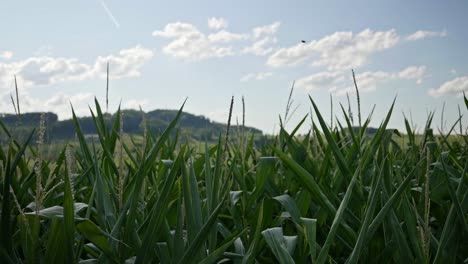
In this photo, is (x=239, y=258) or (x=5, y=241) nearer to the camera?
(x=5, y=241)

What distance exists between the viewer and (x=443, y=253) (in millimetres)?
1525

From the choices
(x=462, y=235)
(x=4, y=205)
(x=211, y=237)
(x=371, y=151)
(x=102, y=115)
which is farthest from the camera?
(x=102, y=115)

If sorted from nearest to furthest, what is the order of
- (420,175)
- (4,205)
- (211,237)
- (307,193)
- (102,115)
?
1. (4,205)
2. (211,237)
3. (307,193)
4. (102,115)
5. (420,175)

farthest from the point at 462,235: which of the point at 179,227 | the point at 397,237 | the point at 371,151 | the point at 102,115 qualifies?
the point at 102,115

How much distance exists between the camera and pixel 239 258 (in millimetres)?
1470

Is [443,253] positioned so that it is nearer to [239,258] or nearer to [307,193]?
A: [307,193]

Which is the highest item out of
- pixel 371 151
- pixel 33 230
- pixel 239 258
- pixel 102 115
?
pixel 102 115

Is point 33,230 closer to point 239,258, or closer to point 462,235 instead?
point 239,258

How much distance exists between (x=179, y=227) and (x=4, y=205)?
480 millimetres

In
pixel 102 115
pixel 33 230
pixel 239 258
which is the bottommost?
pixel 239 258

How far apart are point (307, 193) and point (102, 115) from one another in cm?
104

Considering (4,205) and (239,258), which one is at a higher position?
(4,205)

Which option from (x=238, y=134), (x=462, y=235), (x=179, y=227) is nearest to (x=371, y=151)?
(x=462, y=235)

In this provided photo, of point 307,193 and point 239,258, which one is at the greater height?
point 307,193
